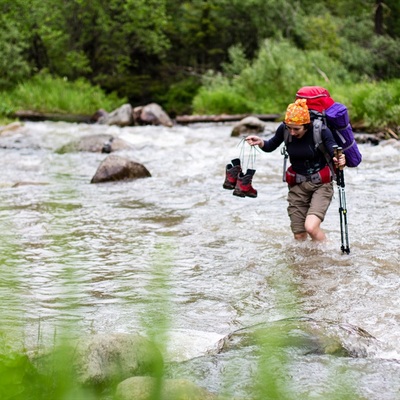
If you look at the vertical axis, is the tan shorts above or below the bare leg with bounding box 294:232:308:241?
above

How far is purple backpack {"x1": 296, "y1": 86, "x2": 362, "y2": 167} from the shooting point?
6.90 meters

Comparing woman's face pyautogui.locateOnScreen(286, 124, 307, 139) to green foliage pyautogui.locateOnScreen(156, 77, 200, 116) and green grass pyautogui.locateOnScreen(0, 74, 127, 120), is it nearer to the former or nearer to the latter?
green grass pyautogui.locateOnScreen(0, 74, 127, 120)

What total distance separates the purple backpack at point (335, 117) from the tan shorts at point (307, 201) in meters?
0.45

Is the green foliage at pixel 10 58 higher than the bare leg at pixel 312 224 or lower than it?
lower

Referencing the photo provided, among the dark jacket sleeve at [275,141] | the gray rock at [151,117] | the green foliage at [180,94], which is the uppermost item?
the dark jacket sleeve at [275,141]

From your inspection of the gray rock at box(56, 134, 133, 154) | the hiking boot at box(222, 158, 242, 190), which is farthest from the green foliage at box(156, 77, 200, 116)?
the hiking boot at box(222, 158, 242, 190)

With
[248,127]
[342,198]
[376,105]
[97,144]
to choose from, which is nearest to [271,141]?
[342,198]

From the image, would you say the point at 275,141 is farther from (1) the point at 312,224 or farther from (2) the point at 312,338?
(2) the point at 312,338

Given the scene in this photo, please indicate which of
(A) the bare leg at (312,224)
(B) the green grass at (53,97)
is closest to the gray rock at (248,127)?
(B) the green grass at (53,97)

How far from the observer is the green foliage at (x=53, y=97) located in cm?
3072

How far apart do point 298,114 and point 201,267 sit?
1.80 m

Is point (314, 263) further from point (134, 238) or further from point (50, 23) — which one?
point (50, 23)

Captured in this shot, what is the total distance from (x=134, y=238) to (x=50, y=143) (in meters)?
11.8

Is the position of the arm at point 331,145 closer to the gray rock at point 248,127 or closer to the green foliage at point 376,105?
the green foliage at point 376,105
